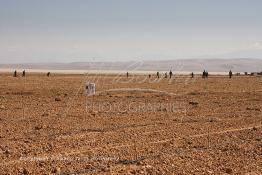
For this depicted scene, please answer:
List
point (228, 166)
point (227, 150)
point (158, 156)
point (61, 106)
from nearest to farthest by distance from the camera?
point (228, 166) → point (158, 156) → point (227, 150) → point (61, 106)

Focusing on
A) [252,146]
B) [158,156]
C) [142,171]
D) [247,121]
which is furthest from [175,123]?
[142,171]

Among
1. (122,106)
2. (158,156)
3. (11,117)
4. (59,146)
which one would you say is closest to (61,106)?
(122,106)

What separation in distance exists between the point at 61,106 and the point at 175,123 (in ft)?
24.1

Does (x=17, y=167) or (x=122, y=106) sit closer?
(x=17, y=167)

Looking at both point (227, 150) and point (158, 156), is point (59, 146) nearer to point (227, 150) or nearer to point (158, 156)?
point (158, 156)

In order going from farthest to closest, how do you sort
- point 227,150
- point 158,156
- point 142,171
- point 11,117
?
1. point 11,117
2. point 227,150
3. point 158,156
4. point 142,171

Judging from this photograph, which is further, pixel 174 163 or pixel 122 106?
pixel 122 106

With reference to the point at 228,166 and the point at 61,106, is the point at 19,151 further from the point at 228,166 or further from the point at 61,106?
the point at 61,106

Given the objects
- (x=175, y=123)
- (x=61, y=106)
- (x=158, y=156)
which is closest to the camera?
(x=158, y=156)

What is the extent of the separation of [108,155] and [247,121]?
303 inches

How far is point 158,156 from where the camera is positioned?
10.4 meters

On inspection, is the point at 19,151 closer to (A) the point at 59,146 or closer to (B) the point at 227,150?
(A) the point at 59,146

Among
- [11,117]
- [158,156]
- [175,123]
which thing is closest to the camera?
[158,156]

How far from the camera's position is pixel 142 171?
29.6 feet
